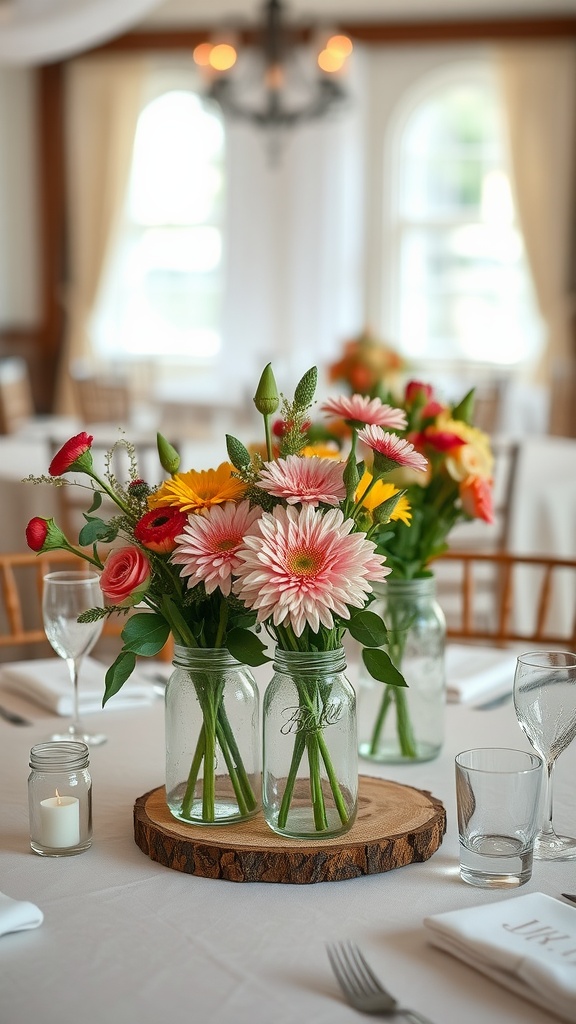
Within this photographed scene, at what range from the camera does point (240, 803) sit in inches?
45.6

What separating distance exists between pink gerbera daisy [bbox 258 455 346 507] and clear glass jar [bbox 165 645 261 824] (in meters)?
0.17

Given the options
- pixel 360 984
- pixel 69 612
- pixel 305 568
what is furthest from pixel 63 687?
pixel 360 984

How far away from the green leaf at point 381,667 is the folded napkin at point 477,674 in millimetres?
591

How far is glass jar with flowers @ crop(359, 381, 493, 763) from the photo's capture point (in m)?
1.40

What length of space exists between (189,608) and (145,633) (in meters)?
0.05

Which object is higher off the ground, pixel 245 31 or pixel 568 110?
pixel 245 31

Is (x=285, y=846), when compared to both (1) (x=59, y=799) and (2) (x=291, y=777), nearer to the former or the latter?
(2) (x=291, y=777)

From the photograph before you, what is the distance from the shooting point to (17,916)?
99cm

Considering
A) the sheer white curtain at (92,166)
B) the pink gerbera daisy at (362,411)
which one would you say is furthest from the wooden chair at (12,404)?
the pink gerbera daisy at (362,411)

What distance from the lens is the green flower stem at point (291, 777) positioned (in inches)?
43.2

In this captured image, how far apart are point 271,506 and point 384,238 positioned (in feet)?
23.4

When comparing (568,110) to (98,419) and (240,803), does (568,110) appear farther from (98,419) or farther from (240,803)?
(240,803)

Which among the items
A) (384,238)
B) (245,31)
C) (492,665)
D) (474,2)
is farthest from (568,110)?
(492,665)

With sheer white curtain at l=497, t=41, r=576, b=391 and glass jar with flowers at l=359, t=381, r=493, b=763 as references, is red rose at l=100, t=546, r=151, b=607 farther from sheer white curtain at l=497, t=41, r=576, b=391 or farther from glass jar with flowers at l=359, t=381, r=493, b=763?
sheer white curtain at l=497, t=41, r=576, b=391
